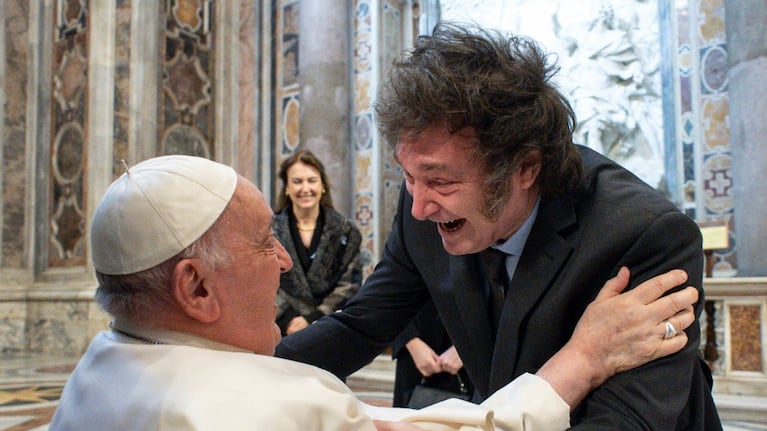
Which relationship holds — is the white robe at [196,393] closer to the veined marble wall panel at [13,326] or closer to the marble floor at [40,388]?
the marble floor at [40,388]

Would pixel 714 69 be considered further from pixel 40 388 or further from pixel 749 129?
pixel 40 388

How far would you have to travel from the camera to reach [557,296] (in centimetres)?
164

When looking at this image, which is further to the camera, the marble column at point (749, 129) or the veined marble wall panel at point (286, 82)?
the veined marble wall panel at point (286, 82)

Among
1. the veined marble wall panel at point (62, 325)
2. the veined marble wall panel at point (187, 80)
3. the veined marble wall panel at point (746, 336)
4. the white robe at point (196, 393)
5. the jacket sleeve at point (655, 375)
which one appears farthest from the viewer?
the veined marble wall panel at point (187, 80)

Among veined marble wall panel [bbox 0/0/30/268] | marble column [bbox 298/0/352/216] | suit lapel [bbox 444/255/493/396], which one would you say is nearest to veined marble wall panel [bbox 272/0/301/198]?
marble column [bbox 298/0/352/216]

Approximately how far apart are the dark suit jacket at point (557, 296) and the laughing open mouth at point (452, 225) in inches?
5.4

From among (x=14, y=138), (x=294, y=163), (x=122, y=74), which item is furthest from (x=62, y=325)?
(x=294, y=163)

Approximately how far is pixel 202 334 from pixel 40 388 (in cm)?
476

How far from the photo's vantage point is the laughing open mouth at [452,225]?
69.8 inches

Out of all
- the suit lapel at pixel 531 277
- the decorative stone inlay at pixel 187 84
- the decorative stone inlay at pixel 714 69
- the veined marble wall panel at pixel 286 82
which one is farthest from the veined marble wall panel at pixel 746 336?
the decorative stone inlay at pixel 187 84

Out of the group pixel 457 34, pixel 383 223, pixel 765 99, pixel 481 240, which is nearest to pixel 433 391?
pixel 481 240

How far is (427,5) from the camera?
8672mm

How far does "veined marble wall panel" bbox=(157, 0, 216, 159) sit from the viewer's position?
8.28 metres

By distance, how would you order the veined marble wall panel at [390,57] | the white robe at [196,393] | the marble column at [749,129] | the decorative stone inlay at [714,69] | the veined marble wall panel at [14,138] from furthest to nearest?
the veined marble wall panel at [390,57]
the veined marble wall panel at [14,138]
the decorative stone inlay at [714,69]
the marble column at [749,129]
the white robe at [196,393]
